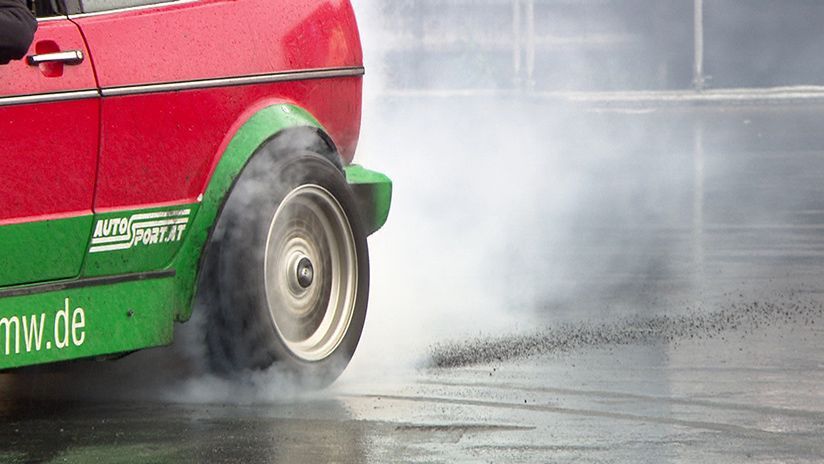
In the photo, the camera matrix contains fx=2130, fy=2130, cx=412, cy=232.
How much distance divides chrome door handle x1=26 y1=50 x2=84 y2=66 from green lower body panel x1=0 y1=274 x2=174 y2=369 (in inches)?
25.2

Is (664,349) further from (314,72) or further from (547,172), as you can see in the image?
(547,172)

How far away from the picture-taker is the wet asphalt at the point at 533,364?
5.88 meters

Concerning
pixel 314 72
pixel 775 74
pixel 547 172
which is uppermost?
pixel 314 72

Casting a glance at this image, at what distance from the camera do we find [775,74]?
34375 millimetres

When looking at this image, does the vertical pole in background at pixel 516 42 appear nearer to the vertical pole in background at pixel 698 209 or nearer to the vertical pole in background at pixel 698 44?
the vertical pole in background at pixel 698 44

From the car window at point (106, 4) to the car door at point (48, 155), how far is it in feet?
0.41

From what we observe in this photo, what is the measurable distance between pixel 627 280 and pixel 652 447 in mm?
4464

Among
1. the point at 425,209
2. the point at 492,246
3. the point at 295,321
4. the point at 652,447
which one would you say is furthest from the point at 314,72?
the point at 425,209

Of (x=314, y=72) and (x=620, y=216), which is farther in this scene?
(x=620, y=216)

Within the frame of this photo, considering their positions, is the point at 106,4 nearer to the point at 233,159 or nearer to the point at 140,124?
the point at 140,124

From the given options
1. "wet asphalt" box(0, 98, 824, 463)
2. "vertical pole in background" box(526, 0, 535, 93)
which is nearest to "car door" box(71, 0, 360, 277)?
"wet asphalt" box(0, 98, 824, 463)

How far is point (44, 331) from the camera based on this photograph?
604 cm

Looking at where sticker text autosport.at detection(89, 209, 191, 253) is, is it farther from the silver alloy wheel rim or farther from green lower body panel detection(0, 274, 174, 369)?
the silver alloy wheel rim

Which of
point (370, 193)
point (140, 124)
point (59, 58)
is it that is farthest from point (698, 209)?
point (59, 58)
